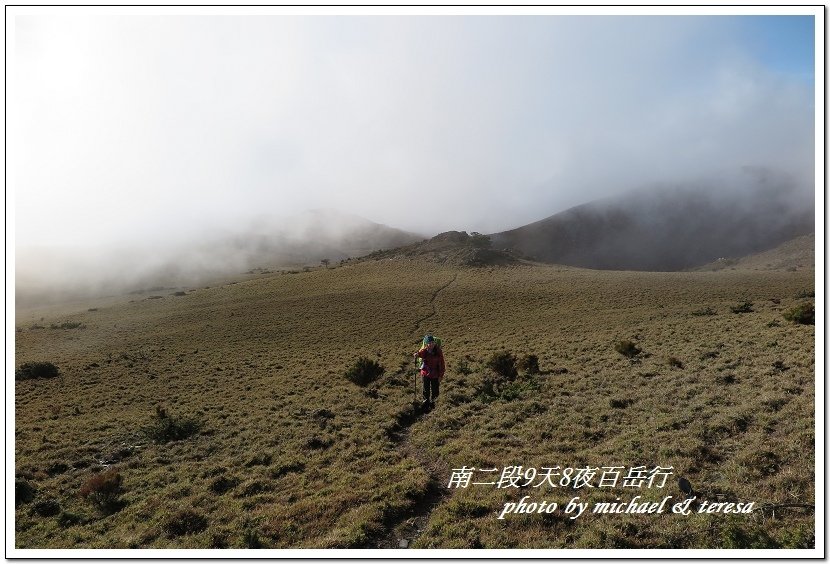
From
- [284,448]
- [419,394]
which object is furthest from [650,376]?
[284,448]

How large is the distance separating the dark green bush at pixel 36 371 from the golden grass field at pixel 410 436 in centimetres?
72

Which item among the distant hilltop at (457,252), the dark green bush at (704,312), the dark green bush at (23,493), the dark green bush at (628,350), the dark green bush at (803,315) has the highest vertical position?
the distant hilltop at (457,252)

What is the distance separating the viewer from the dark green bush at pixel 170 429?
606 inches

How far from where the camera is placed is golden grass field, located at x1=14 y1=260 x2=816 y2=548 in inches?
286

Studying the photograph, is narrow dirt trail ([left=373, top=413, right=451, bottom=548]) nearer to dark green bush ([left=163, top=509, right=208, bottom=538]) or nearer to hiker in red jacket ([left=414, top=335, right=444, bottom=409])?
hiker in red jacket ([left=414, top=335, right=444, bottom=409])

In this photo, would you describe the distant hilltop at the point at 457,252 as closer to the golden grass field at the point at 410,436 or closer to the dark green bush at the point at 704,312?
the golden grass field at the point at 410,436

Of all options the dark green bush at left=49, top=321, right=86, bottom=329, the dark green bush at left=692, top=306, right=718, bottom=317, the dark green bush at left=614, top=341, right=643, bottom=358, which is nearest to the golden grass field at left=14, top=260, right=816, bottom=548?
the dark green bush at left=692, top=306, right=718, bottom=317

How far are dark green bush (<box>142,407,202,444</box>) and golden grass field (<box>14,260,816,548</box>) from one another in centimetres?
55

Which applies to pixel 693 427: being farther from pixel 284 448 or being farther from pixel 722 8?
pixel 284 448

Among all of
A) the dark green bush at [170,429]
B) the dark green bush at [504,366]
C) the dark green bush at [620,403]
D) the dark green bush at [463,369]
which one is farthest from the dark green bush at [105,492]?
the dark green bush at [504,366]

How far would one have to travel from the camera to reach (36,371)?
86.8ft

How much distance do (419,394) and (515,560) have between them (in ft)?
39.4

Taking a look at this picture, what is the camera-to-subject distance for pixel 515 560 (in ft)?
21.1

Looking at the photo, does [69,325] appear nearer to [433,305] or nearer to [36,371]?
[36,371]
